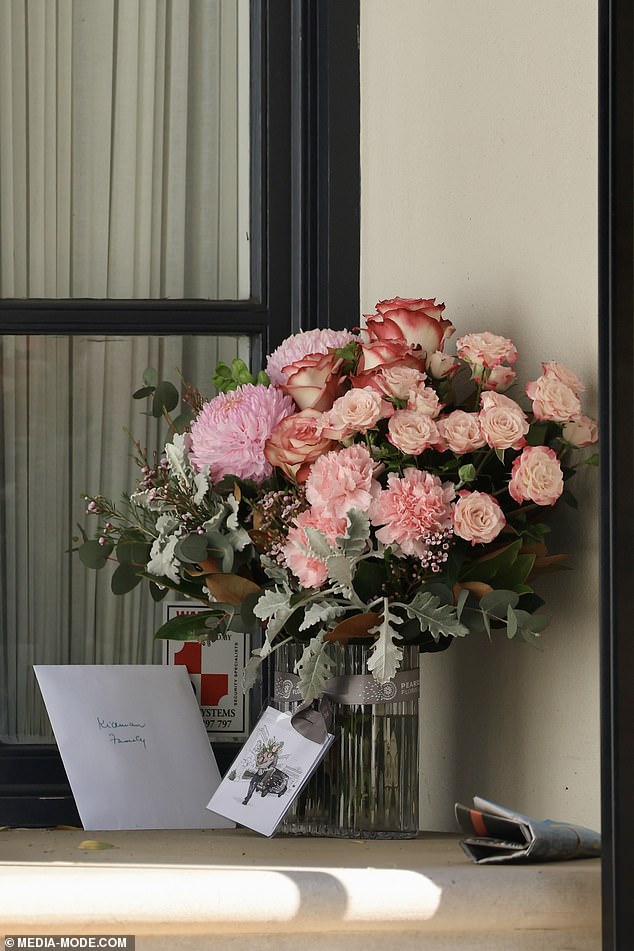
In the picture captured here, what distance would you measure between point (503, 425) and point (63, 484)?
74cm

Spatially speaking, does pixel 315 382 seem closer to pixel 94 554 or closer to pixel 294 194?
pixel 94 554

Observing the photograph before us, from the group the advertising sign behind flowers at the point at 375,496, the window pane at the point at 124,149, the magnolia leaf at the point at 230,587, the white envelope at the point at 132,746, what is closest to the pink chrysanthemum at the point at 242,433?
the advertising sign behind flowers at the point at 375,496

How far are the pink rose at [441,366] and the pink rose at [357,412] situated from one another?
7cm

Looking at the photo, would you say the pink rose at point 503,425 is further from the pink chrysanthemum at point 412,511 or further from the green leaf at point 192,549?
the green leaf at point 192,549

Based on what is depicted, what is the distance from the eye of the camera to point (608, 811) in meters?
0.79

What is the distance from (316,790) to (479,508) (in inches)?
13.8

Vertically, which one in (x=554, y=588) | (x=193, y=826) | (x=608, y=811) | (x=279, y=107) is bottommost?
(x=193, y=826)

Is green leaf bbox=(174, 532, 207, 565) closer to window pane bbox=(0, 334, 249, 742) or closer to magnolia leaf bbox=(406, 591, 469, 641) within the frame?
magnolia leaf bbox=(406, 591, 469, 641)

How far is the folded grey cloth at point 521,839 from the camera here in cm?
90

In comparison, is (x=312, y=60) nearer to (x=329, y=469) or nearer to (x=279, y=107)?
(x=279, y=107)

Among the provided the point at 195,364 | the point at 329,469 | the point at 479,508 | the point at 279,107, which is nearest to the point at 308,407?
the point at 329,469

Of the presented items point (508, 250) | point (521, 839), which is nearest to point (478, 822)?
point (521, 839)

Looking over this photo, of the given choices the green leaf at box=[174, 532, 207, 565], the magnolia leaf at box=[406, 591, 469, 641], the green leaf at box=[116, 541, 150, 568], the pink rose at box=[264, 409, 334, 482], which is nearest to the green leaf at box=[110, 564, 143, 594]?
the green leaf at box=[116, 541, 150, 568]

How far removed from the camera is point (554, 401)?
0.96 m
